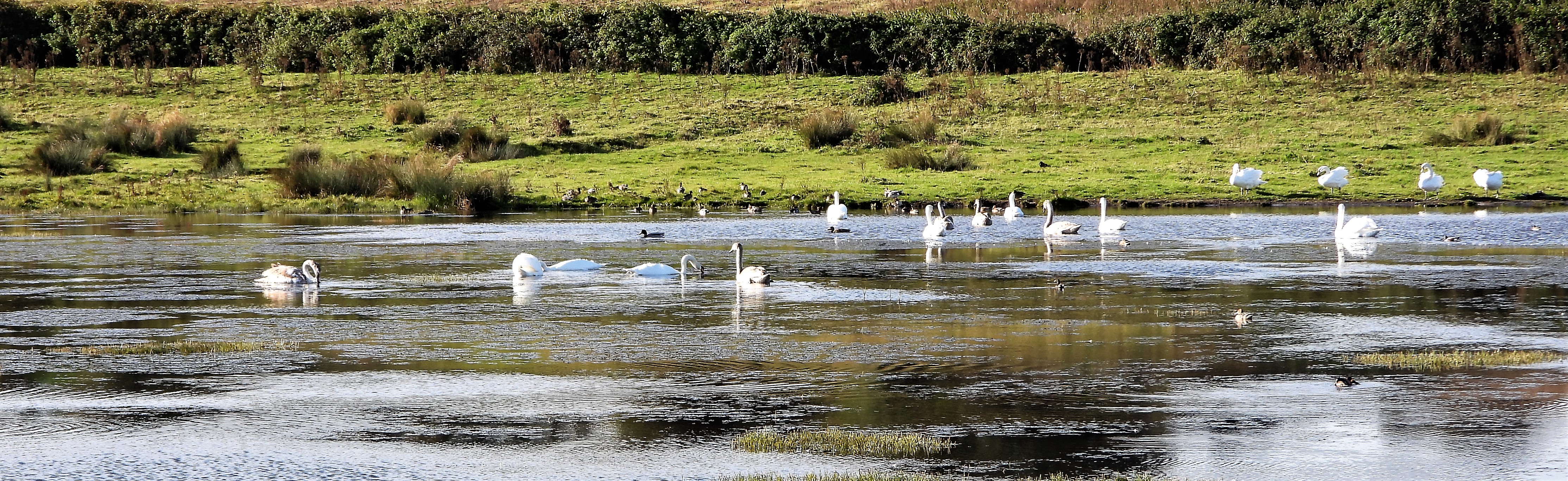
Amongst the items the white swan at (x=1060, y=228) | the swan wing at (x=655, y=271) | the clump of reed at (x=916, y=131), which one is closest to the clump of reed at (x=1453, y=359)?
the swan wing at (x=655, y=271)

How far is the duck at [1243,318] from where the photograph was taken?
14641 millimetres

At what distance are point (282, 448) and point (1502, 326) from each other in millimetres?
10397

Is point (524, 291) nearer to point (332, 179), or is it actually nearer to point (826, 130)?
point (332, 179)

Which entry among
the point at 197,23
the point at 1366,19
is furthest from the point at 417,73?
the point at 1366,19

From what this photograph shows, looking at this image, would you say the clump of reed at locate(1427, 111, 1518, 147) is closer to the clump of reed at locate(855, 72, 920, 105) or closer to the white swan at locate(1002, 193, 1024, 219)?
the white swan at locate(1002, 193, 1024, 219)

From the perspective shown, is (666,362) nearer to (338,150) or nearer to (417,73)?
(338,150)

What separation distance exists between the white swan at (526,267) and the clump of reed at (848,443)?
33.7 ft

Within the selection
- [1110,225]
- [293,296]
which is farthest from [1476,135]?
[293,296]

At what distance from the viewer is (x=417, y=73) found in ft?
178

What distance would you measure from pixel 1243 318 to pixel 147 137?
112 ft

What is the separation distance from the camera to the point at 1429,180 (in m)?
32.8

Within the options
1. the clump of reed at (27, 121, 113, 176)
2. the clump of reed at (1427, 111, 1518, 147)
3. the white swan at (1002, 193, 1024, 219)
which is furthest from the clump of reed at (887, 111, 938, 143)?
the clump of reed at (27, 121, 113, 176)

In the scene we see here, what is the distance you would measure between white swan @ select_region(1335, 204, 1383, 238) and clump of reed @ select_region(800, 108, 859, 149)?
1880 cm

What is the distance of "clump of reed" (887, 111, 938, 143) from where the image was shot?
42031 mm
